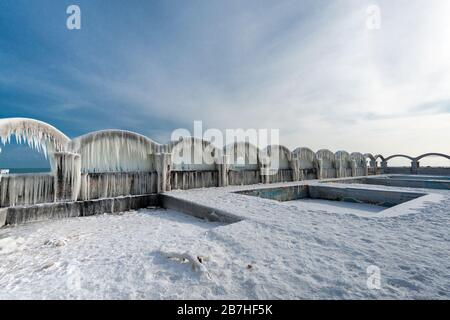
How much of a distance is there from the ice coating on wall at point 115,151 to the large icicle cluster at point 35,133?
43cm

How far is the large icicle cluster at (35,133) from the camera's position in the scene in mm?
5590

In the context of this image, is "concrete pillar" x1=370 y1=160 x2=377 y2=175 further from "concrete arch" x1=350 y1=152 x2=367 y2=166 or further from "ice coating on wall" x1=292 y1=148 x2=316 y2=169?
"ice coating on wall" x1=292 y1=148 x2=316 y2=169

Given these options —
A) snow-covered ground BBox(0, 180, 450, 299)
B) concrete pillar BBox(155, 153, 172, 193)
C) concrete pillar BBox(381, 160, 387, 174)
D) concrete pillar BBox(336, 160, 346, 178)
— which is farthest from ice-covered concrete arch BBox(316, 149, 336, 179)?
concrete pillar BBox(381, 160, 387, 174)

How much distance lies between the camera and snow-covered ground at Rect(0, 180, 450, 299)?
6.68 feet

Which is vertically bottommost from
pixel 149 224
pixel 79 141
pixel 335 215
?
pixel 149 224

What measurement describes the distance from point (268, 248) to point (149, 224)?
3.53 metres

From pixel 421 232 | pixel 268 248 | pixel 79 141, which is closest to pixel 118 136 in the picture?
pixel 79 141

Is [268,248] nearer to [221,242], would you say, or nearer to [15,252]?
[221,242]

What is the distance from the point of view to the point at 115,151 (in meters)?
7.91

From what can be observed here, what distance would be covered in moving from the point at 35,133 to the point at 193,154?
19.1 feet

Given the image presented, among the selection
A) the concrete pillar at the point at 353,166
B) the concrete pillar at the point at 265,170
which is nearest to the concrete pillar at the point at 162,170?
the concrete pillar at the point at 265,170

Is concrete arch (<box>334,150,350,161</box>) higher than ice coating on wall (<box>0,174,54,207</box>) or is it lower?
higher

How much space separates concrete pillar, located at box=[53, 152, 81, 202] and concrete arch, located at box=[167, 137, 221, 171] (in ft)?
11.6

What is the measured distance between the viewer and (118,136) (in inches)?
313
